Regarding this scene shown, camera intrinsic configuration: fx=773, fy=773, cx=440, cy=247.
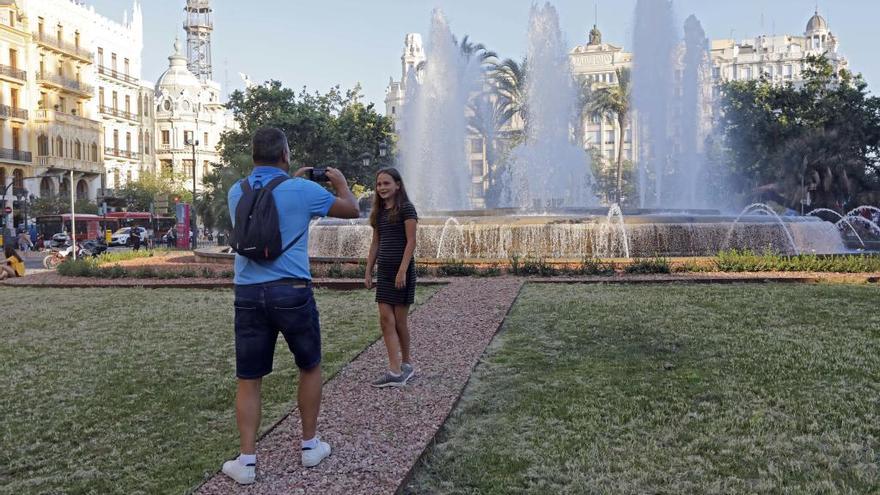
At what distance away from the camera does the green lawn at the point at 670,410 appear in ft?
12.2

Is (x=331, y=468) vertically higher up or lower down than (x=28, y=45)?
lower down

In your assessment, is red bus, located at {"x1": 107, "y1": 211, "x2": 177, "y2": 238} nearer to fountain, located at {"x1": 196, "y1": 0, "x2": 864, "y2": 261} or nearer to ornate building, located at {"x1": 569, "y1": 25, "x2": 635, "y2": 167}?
fountain, located at {"x1": 196, "y1": 0, "x2": 864, "y2": 261}

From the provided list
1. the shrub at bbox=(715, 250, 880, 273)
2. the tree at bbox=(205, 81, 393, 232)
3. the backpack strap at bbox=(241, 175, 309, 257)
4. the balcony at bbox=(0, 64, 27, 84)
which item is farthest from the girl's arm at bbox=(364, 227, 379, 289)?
the balcony at bbox=(0, 64, 27, 84)

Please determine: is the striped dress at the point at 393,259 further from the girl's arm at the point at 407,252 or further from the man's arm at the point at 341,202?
the man's arm at the point at 341,202

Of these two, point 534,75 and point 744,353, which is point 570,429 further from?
point 534,75

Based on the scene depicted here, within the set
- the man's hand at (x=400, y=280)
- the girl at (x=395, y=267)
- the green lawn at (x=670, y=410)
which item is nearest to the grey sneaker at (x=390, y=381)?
the girl at (x=395, y=267)

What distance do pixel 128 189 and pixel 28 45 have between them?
532 inches

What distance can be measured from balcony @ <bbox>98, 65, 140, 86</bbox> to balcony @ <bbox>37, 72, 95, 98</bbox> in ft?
12.2

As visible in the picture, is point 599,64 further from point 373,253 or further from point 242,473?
point 242,473

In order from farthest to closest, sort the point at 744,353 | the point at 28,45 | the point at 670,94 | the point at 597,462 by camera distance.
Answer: the point at 28,45, the point at 670,94, the point at 744,353, the point at 597,462

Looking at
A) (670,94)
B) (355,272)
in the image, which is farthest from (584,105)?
(355,272)

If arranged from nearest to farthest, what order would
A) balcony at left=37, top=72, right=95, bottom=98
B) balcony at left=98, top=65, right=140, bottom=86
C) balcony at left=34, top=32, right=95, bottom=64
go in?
balcony at left=37, top=72, right=95, bottom=98 → balcony at left=34, top=32, right=95, bottom=64 → balcony at left=98, top=65, right=140, bottom=86

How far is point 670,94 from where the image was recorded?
31.5 m

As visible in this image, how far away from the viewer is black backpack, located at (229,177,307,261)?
347 cm
